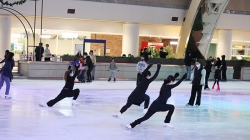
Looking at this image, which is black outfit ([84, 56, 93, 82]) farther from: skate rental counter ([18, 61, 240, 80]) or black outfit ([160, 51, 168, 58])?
black outfit ([160, 51, 168, 58])

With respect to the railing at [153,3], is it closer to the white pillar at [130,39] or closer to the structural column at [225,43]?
the white pillar at [130,39]

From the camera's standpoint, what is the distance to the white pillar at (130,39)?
44.9 meters

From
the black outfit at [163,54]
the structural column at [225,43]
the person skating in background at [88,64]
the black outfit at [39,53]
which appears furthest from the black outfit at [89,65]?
the structural column at [225,43]

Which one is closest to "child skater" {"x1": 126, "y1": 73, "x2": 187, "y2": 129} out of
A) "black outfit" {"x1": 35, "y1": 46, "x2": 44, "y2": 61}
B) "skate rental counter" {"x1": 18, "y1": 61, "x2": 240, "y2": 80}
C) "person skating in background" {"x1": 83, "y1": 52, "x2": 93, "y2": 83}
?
"person skating in background" {"x1": 83, "y1": 52, "x2": 93, "y2": 83}

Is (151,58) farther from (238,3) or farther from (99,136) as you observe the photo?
(99,136)

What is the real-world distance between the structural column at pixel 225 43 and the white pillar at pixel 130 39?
354 inches

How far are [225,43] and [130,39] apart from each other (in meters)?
9.92

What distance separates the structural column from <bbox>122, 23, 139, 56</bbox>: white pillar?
29.5ft

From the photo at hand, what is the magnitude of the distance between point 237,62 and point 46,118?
30.3 meters

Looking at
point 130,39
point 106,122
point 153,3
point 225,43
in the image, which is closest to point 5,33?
point 130,39

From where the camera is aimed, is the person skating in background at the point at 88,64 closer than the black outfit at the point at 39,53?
Yes

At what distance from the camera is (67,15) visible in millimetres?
42031

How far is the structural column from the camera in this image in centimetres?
4938

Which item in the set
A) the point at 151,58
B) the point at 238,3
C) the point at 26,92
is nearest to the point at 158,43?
the point at 238,3
